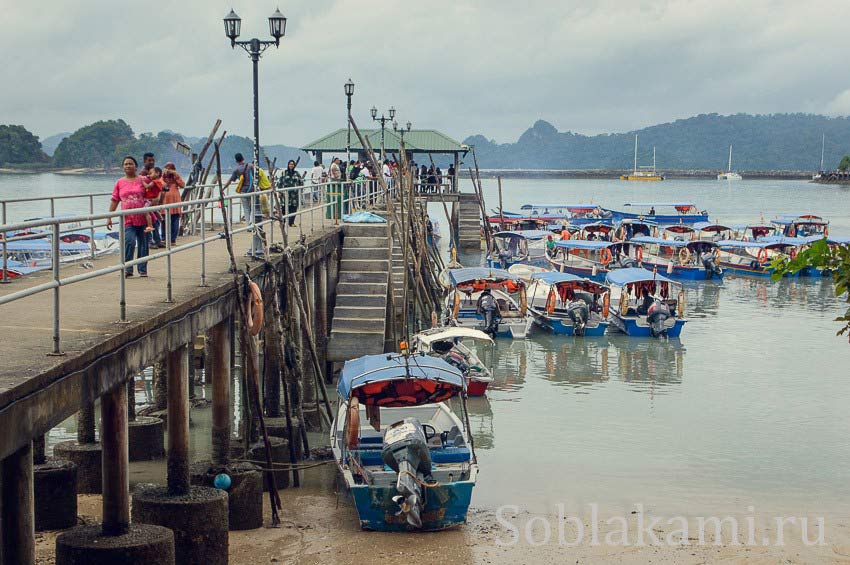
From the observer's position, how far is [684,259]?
52.2 meters

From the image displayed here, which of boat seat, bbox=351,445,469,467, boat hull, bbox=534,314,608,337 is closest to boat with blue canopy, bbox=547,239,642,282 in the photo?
boat hull, bbox=534,314,608,337

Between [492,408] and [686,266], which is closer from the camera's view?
[492,408]

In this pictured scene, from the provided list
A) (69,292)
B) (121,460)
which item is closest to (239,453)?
(69,292)

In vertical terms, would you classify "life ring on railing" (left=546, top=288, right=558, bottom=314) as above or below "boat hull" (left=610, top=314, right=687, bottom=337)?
above

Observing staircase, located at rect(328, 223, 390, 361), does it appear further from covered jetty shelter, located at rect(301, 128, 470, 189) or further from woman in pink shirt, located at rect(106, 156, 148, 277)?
covered jetty shelter, located at rect(301, 128, 470, 189)

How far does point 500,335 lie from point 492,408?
942cm

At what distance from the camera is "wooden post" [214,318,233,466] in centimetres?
1460

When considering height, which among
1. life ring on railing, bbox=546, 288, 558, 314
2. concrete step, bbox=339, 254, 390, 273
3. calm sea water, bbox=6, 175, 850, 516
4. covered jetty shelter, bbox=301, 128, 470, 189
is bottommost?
calm sea water, bbox=6, 175, 850, 516

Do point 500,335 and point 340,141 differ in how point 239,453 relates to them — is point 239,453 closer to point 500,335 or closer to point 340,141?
point 500,335

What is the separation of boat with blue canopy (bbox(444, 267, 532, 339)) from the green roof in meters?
20.8

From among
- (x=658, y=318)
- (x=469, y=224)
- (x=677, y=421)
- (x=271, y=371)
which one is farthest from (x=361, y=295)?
(x=469, y=224)

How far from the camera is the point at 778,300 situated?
150 feet

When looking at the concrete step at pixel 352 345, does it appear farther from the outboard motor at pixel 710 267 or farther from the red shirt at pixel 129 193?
the outboard motor at pixel 710 267

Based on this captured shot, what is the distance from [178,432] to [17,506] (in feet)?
13.0
